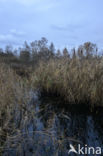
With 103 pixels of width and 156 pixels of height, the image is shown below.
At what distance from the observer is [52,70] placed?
4160 millimetres

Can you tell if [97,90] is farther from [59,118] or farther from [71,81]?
[59,118]

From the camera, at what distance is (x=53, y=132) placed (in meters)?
1.90

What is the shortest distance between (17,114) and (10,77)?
1144 millimetres

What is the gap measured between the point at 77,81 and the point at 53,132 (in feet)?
5.63

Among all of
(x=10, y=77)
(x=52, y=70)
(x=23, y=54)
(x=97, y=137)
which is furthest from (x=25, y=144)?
(x=23, y=54)

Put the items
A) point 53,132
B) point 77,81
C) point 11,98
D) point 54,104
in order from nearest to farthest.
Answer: point 53,132 < point 11,98 < point 77,81 < point 54,104

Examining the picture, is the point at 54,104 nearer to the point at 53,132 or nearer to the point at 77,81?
the point at 77,81

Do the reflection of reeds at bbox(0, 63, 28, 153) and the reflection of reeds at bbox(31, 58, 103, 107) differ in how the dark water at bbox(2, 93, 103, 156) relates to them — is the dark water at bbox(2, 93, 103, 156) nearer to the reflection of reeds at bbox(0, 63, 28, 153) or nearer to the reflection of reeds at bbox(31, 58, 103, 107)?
the reflection of reeds at bbox(0, 63, 28, 153)

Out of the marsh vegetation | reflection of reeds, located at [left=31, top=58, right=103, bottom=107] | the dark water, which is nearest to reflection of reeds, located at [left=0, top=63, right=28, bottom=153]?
the marsh vegetation

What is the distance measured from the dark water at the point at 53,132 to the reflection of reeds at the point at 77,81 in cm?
32

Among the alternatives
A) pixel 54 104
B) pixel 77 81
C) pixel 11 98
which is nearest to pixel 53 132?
pixel 11 98

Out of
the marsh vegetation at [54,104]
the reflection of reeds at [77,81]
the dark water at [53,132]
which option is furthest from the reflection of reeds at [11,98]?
the reflection of reeds at [77,81]

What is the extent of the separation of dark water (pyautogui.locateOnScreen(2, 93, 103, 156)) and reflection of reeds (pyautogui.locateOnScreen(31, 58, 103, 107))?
322mm

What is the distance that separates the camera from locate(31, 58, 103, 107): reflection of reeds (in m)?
3.06
